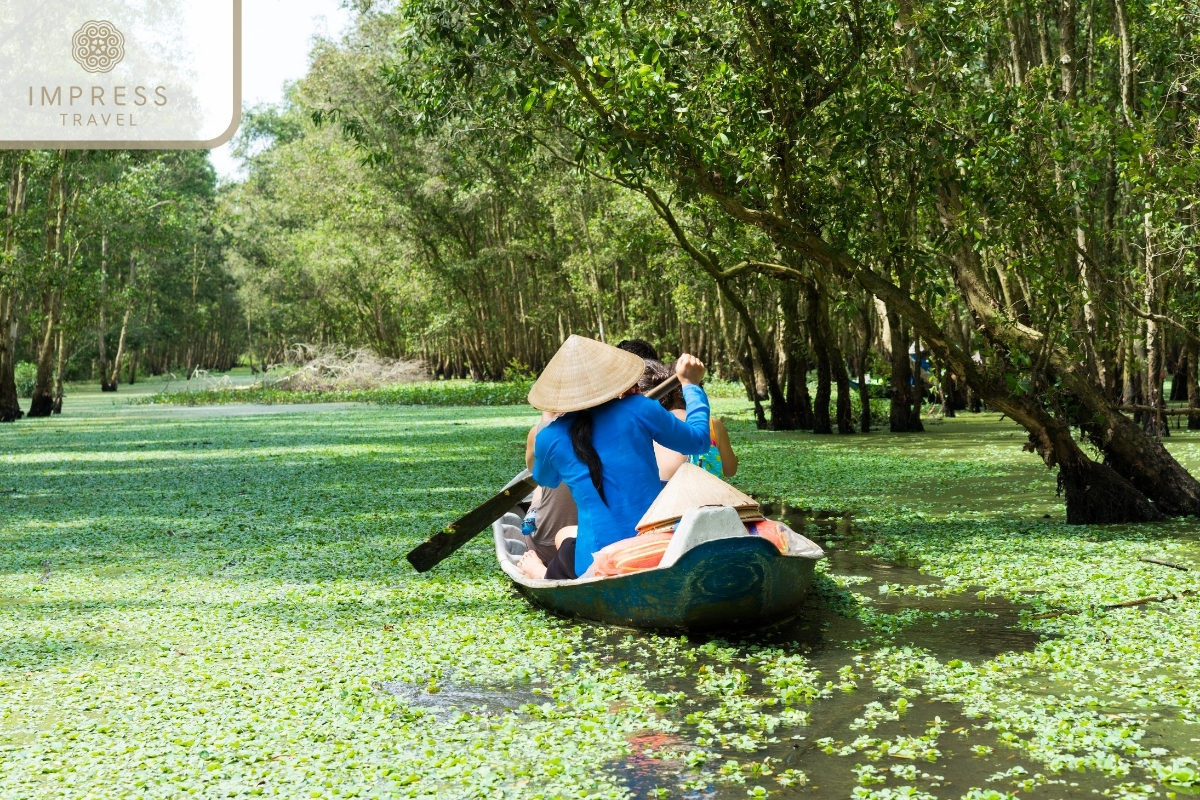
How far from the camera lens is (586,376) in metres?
5.48

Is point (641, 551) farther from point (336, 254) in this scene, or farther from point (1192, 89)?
point (336, 254)

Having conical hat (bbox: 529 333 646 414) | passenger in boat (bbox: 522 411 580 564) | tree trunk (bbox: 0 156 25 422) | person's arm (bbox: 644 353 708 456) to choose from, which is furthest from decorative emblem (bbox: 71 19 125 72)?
tree trunk (bbox: 0 156 25 422)

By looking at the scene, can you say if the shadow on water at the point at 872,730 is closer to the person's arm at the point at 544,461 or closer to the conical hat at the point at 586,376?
the person's arm at the point at 544,461

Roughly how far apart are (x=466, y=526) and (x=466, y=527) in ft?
0.03

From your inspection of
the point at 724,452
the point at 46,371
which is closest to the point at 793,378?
the point at 724,452

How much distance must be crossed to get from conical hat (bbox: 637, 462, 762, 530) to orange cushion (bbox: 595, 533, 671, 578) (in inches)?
3.6

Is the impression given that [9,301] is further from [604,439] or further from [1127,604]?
[1127,604]

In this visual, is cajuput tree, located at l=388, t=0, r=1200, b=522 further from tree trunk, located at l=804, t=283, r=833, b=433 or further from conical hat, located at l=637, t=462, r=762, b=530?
tree trunk, located at l=804, t=283, r=833, b=433

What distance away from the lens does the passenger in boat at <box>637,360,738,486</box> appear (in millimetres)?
6457

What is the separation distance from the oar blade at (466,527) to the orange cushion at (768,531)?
1.96 metres

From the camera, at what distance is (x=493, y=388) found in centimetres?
3120

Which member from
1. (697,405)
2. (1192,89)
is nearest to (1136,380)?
(1192,89)

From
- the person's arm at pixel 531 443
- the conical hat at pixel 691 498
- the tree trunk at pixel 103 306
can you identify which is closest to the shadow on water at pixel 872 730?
the conical hat at pixel 691 498

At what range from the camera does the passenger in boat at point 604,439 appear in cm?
547
